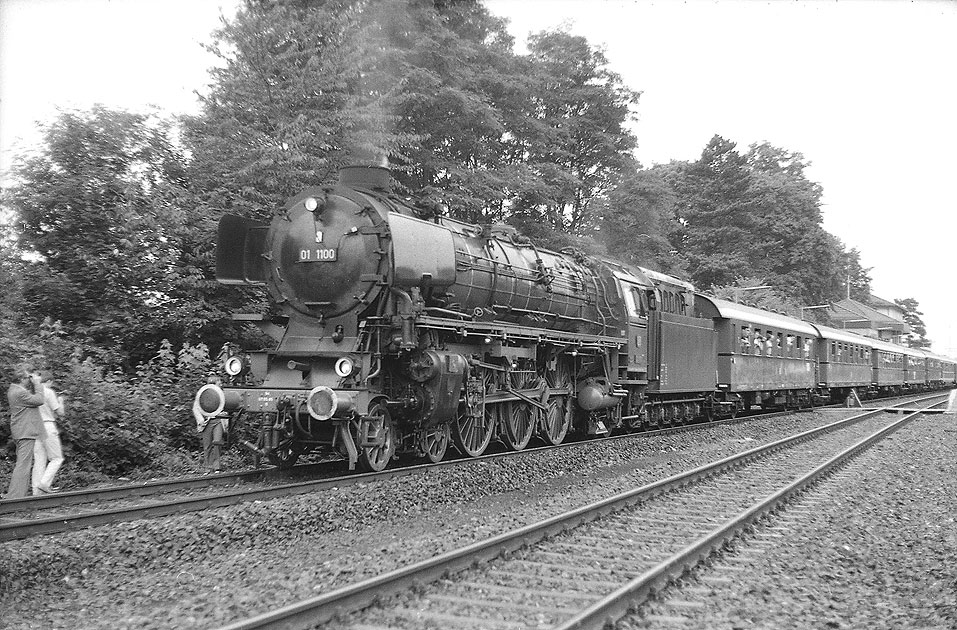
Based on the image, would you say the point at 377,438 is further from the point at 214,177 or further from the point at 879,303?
the point at 879,303

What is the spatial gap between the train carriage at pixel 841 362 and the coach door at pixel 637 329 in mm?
14237

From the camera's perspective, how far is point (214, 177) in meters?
14.8

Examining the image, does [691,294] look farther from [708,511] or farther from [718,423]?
[708,511]

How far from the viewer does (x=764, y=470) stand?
11281mm

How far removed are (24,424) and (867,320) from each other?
253ft

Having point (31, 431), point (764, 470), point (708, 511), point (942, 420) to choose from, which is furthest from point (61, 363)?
point (942, 420)

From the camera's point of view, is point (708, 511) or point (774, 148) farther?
point (774, 148)

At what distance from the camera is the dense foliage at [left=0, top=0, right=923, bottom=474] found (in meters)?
11.6

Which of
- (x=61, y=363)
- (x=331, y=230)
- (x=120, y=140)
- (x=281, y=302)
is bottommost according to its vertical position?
(x=61, y=363)

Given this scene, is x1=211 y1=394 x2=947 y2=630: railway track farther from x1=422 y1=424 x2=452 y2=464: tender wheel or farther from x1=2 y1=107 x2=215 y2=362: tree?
x1=2 y1=107 x2=215 y2=362: tree

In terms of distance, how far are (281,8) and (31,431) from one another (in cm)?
978

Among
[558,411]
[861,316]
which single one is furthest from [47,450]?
[861,316]

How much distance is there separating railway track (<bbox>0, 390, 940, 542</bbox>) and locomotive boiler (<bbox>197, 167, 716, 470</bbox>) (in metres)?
0.35

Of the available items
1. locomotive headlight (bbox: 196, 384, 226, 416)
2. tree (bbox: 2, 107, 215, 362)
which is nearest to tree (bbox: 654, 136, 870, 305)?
tree (bbox: 2, 107, 215, 362)
